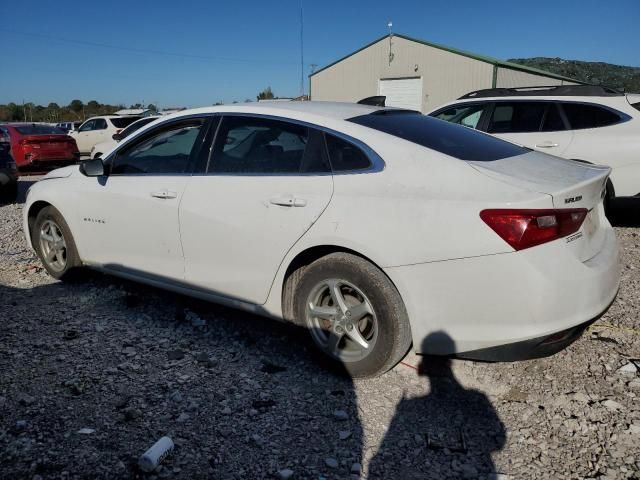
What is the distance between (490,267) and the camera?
2.44 metres

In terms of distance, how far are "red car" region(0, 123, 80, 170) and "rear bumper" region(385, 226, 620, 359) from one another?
1394cm

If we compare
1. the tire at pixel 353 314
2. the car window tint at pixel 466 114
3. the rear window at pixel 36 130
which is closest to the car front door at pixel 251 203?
the tire at pixel 353 314

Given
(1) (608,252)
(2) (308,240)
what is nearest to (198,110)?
(2) (308,240)

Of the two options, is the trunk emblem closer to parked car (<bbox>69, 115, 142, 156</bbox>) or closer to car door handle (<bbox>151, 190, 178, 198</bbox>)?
car door handle (<bbox>151, 190, 178, 198</bbox>)

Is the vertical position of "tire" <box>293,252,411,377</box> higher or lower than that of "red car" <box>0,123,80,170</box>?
lower

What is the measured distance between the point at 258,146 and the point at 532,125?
476cm

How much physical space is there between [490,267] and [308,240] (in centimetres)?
102

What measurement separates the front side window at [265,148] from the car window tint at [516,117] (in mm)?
4652

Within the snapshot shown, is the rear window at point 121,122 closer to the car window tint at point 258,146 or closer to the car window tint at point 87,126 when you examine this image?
the car window tint at point 87,126

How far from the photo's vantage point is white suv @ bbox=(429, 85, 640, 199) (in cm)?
609

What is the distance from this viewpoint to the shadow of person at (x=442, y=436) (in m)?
2.35

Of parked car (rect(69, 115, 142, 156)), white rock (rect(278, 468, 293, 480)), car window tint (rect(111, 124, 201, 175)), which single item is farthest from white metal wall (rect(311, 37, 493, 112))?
white rock (rect(278, 468, 293, 480))

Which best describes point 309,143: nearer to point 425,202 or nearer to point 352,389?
point 425,202

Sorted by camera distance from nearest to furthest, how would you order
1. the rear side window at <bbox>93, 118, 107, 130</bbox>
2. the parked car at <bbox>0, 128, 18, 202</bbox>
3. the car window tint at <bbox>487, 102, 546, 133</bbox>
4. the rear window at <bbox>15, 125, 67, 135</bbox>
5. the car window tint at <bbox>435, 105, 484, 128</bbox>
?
the car window tint at <bbox>487, 102, 546, 133</bbox>, the car window tint at <bbox>435, 105, 484, 128</bbox>, the parked car at <bbox>0, 128, 18, 202</bbox>, the rear window at <bbox>15, 125, 67, 135</bbox>, the rear side window at <bbox>93, 118, 107, 130</bbox>
